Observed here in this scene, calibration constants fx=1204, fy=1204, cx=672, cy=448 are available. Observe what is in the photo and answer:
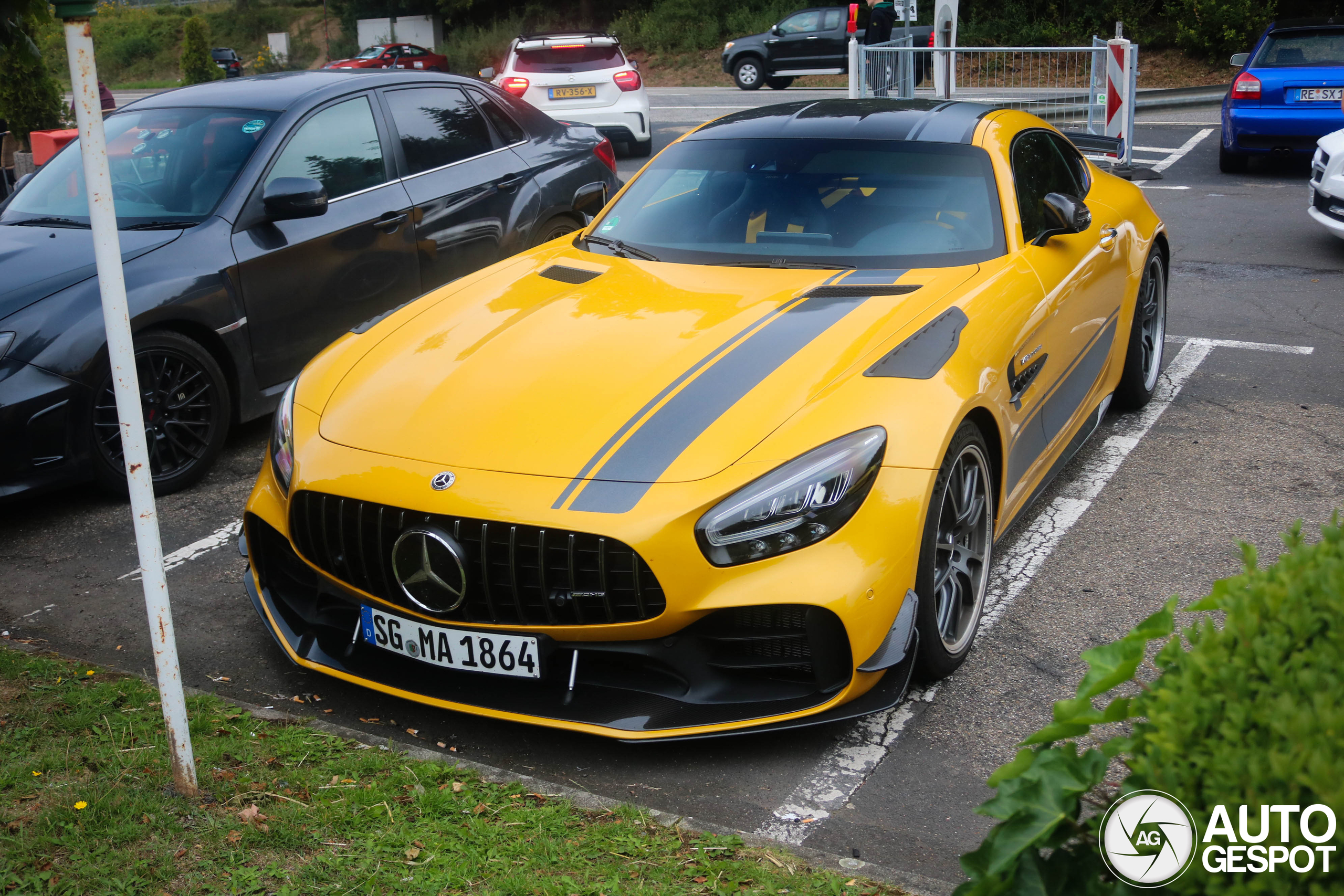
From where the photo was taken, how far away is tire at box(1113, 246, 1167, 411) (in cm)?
548

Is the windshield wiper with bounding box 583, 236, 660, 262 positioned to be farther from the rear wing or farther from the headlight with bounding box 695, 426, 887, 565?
the rear wing

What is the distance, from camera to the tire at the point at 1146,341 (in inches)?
216

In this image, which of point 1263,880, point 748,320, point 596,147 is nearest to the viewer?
point 1263,880

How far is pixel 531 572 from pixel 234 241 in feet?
10.0

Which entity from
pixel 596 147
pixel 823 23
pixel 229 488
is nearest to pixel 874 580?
pixel 229 488

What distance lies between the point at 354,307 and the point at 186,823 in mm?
3401

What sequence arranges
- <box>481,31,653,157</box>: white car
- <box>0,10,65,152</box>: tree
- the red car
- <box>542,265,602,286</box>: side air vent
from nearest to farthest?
1. <box>542,265,602,286</box>: side air vent
2. <box>0,10,65,152</box>: tree
3. <box>481,31,653,157</box>: white car
4. the red car

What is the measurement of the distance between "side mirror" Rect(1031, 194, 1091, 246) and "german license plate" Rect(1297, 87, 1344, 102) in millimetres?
8910

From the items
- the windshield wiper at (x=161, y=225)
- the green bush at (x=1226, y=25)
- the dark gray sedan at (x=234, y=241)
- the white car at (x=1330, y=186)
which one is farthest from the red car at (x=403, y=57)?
the windshield wiper at (x=161, y=225)

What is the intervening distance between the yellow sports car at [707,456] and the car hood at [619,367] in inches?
0.5

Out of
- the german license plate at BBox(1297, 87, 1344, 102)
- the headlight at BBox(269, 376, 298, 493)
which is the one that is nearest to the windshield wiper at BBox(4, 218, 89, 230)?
the headlight at BBox(269, 376, 298, 493)

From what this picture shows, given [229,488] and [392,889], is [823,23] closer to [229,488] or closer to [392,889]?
[229,488]

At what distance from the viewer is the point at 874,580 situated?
117 inches

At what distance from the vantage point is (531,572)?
2969mm
